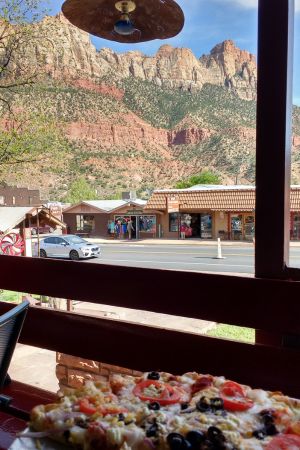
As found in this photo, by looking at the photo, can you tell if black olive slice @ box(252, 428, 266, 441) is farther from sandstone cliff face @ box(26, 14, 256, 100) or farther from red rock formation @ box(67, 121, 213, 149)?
red rock formation @ box(67, 121, 213, 149)

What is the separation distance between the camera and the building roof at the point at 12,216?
10695mm

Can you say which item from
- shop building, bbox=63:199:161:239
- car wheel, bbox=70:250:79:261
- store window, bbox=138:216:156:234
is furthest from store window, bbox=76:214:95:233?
store window, bbox=138:216:156:234

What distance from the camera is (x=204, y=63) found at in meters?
9.36

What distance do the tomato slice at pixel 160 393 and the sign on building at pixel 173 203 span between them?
4045mm

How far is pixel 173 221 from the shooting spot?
5.52m

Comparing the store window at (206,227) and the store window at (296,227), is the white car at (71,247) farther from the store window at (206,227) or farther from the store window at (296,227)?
the store window at (296,227)

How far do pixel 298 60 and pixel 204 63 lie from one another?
795 centimetres

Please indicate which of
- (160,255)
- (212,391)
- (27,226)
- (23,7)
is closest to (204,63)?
(23,7)

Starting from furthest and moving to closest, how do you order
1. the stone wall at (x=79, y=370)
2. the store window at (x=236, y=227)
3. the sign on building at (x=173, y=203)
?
A: 1. the sign on building at (x=173, y=203)
2. the store window at (x=236, y=227)
3. the stone wall at (x=79, y=370)

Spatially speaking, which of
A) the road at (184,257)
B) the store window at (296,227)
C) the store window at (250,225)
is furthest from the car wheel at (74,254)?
the store window at (296,227)

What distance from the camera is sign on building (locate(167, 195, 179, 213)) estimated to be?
15.9ft

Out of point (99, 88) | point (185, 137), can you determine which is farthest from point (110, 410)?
point (99, 88)

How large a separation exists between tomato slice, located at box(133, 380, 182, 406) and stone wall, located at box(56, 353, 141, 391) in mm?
1868

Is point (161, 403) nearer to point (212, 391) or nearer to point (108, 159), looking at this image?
point (212, 391)
